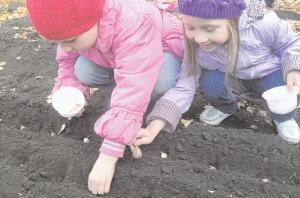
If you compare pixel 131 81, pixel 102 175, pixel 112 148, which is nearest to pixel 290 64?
pixel 131 81

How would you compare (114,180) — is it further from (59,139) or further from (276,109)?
(276,109)

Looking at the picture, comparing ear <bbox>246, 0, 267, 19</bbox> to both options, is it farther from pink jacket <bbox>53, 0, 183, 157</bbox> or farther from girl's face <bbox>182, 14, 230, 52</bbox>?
pink jacket <bbox>53, 0, 183, 157</bbox>

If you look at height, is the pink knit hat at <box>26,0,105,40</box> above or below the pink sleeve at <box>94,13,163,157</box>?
above

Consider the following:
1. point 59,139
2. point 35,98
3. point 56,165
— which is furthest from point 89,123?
point 35,98

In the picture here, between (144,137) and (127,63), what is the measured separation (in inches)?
19.3

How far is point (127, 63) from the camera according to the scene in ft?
6.68

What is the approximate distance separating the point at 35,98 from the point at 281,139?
1.99m

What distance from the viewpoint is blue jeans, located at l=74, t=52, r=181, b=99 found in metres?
2.50

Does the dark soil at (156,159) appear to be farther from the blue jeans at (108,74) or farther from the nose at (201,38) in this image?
the nose at (201,38)

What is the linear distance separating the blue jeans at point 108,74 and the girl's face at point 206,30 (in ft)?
1.49

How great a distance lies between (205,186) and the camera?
6.56 ft

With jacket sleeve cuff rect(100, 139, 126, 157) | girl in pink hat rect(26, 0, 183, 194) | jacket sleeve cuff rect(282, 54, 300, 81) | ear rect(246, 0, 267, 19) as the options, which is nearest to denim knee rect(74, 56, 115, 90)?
girl in pink hat rect(26, 0, 183, 194)

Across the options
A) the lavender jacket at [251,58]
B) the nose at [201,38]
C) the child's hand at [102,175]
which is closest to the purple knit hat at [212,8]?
the nose at [201,38]

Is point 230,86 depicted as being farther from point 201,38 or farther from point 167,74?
point 201,38
